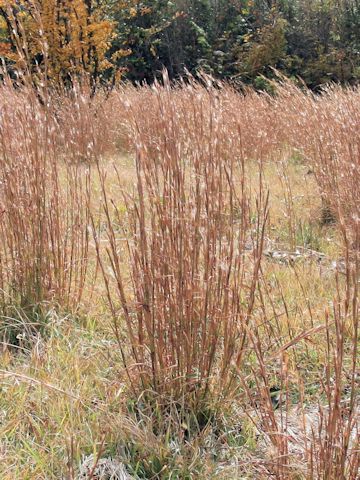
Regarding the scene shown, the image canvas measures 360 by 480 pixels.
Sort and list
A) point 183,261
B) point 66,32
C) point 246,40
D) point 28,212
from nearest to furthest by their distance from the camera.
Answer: point 183,261, point 28,212, point 66,32, point 246,40

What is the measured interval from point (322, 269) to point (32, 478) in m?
1.91

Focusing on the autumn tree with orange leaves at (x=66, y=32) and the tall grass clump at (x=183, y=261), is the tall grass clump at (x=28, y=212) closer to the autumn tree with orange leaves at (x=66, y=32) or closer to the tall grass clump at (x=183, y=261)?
the tall grass clump at (x=183, y=261)

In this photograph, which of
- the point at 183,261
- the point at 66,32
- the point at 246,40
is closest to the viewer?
the point at 183,261

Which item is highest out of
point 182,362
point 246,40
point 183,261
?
point 246,40

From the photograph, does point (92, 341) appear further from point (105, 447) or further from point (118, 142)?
point (118, 142)

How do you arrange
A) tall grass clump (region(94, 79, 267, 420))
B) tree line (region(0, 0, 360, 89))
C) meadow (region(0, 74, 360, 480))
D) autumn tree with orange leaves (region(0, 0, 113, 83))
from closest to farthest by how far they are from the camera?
meadow (region(0, 74, 360, 480)), tall grass clump (region(94, 79, 267, 420)), autumn tree with orange leaves (region(0, 0, 113, 83)), tree line (region(0, 0, 360, 89))

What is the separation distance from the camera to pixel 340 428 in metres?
1.27

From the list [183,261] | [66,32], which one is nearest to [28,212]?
[183,261]

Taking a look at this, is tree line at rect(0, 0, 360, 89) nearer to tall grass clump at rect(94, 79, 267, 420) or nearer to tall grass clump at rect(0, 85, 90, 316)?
tall grass clump at rect(0, 85, 90, 316)

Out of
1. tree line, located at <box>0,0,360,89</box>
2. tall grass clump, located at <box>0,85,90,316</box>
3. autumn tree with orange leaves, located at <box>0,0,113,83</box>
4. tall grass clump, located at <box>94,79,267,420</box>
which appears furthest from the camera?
tree line, located at <box>0,0,360,89</box>

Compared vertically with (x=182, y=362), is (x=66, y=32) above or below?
above

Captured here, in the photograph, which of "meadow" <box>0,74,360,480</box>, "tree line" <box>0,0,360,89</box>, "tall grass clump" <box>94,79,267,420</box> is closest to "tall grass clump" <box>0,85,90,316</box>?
"meadow" <box>0,74,360,480</box>

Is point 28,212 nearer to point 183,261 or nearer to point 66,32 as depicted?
point 183,261

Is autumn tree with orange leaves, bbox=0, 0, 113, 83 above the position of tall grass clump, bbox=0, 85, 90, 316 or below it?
above
